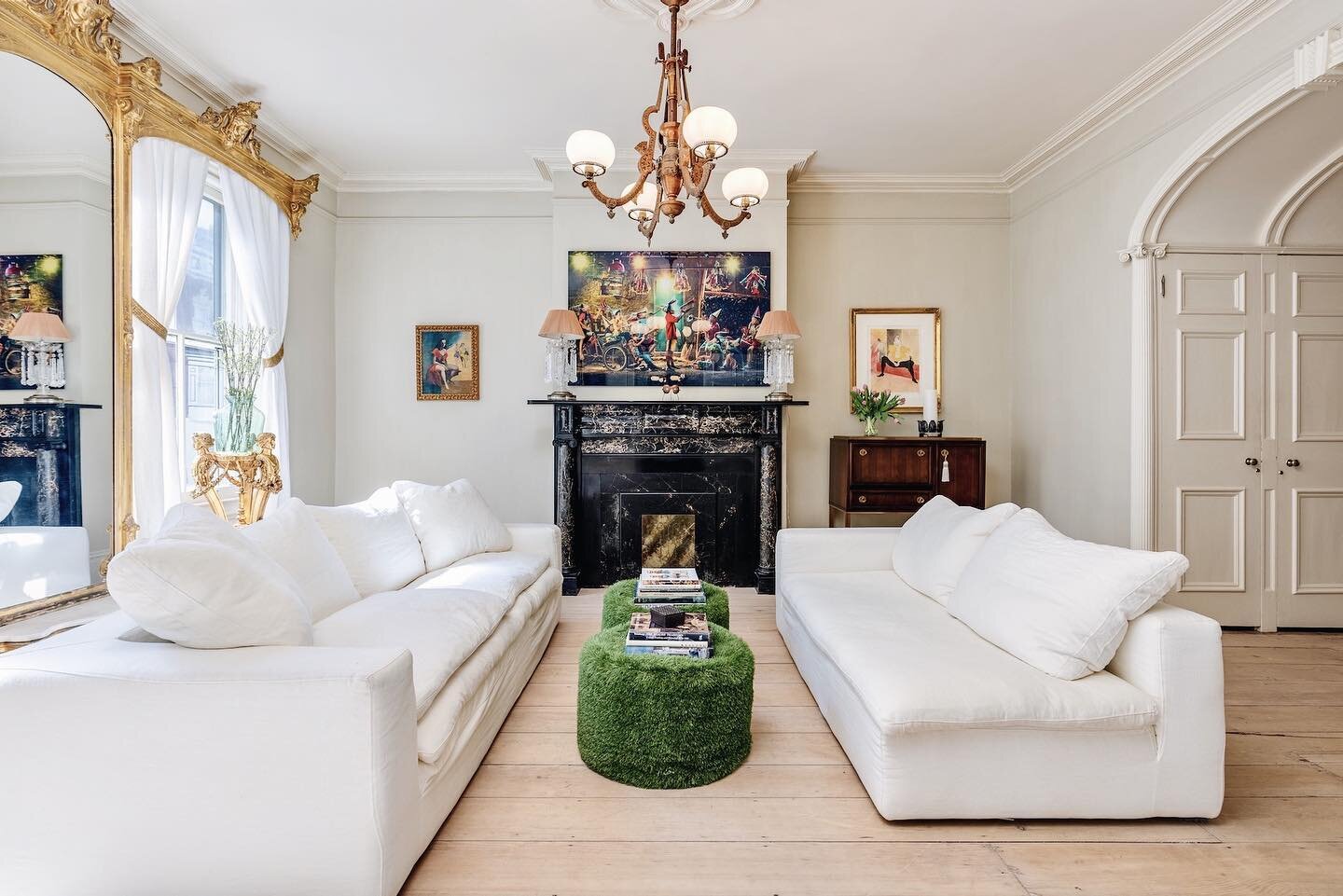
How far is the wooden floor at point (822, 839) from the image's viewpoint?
1561 mm

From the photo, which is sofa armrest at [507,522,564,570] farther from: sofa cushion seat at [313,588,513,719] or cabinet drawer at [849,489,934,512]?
cabinet drawer at [849,489,934,512]

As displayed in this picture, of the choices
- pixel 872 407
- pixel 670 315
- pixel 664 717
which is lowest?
pixel 664 717

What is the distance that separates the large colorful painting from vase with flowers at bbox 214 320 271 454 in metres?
1.89

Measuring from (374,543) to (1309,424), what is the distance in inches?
188

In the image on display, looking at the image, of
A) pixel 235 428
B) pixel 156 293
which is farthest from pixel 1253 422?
pixel 156 293

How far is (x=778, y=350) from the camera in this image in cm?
435

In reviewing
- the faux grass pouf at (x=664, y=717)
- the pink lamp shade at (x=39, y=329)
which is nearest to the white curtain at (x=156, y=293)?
the pink lamp shade at (x=39, y=329)

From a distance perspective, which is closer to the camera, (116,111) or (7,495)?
(7,495)

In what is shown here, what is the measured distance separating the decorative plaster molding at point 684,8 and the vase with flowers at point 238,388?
→ 8.16 feet

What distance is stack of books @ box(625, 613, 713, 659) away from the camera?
207cm

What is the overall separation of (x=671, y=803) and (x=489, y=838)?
51 centimetres

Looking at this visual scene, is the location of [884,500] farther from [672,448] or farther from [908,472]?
[672,448]

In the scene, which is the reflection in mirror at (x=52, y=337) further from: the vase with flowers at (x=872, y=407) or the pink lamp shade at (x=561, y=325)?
the vase with flowers at (x=872, y=407)

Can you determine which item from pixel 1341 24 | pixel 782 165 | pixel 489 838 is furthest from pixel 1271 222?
pixel 489 838
